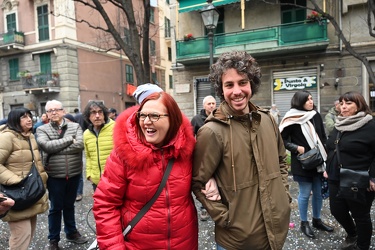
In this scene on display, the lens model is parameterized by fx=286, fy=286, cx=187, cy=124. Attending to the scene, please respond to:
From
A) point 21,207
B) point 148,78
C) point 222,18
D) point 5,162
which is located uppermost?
point 222,18

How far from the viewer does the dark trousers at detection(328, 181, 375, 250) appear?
3.27 metres

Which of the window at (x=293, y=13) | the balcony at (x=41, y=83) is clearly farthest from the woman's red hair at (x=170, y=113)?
the balcony at (x=41, y=83)

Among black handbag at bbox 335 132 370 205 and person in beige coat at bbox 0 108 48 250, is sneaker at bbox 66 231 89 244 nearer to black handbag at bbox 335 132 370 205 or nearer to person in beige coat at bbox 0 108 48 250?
person in beige coat at bbox 0 108 48 250

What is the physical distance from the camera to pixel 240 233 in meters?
1.90

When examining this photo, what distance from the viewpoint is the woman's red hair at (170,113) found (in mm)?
1889

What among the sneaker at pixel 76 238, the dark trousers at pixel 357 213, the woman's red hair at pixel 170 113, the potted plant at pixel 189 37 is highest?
the potted plant at pixel 189 37

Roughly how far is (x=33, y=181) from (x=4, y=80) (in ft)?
72.5

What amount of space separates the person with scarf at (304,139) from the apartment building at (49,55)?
15102 mm

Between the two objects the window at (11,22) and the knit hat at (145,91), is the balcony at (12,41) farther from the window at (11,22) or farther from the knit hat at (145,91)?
the knit hat at (145,91)

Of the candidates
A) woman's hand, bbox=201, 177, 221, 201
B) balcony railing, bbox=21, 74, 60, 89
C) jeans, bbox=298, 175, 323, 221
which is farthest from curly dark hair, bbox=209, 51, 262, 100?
balcony railing, bbox=21, 74, 60, 89

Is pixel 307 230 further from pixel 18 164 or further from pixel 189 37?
pixel 189 37

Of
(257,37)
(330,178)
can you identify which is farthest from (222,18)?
(330,178)

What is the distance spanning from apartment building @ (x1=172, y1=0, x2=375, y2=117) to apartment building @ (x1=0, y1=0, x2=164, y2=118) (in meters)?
4.47

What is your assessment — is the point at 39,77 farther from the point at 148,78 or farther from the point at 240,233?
the point at 240,233
